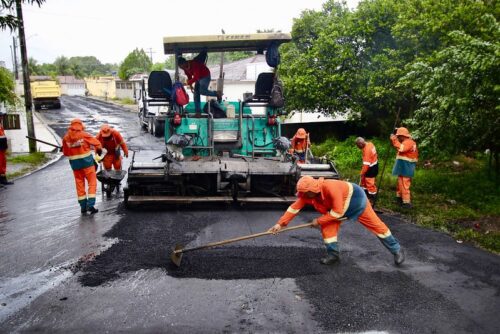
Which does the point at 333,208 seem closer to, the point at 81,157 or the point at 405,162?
the point at 405,162

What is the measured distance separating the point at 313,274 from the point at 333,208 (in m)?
0.75

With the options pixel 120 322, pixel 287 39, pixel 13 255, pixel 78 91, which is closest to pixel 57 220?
pixel 13 255

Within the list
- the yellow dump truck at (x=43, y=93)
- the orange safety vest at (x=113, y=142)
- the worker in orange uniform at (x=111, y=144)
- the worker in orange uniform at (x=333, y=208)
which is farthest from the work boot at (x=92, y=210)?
the yellow dump truck at (x=43, y=93)

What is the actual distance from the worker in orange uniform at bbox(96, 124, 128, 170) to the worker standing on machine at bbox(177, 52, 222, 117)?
152cm

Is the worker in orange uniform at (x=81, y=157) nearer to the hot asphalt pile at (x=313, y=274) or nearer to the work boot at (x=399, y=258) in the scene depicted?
the hot asphalt pile at (x=313, y=274)

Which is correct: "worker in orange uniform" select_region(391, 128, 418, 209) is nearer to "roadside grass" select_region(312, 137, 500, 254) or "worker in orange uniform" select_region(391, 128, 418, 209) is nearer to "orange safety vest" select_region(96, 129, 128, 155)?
"roadside grass" select_region(312, 137, 500, 254)

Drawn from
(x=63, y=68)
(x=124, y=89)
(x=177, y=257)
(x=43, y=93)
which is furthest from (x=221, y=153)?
(x=63, y=68)

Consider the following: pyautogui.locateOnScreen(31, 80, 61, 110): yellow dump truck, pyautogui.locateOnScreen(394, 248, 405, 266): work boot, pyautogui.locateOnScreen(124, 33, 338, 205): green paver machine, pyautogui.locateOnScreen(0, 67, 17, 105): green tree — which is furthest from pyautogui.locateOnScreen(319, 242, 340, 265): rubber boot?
pyautogui.locateOnScreen(31, 80, 61, 110): yellow dump truck

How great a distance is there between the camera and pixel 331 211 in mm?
4855

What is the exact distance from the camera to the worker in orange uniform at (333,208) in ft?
15.8

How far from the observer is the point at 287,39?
7156mm

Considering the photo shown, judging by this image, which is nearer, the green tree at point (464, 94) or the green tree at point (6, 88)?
the green tree at point (464, 94)

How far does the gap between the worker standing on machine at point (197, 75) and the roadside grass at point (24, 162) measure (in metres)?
5.32

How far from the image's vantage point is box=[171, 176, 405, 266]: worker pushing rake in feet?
15.8
